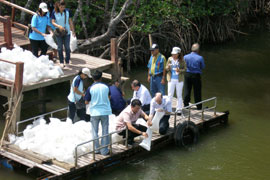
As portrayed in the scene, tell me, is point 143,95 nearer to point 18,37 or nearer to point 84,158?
point 84,158

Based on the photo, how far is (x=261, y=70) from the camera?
A: 19656mm

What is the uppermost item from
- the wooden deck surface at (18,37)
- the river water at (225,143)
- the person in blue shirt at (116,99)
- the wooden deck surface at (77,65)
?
the wooden deck surface at (18,37)

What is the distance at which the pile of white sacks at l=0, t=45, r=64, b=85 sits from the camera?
11930mm

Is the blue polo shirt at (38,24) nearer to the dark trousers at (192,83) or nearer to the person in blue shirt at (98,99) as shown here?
the person in blue shirt at (98,99)

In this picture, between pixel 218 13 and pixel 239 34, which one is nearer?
pixel 218 13

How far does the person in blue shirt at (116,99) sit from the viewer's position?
38.9 ft

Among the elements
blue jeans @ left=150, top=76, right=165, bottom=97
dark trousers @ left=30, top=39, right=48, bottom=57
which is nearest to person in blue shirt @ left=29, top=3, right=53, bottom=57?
dark trousers @ left=30, top=39, right=48, bottom=57

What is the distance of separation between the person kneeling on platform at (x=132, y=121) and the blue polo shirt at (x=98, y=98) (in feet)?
2.02

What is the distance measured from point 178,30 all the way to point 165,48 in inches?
38.0

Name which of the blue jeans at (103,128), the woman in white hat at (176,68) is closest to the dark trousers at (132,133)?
the blue jeans at (103,128)

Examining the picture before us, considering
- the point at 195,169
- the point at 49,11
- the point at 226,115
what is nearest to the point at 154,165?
the point at 195,169

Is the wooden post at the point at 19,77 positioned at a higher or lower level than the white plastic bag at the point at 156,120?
higher

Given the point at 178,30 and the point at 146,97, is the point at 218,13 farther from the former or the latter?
the point at 146,97

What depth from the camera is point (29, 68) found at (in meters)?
12.0
